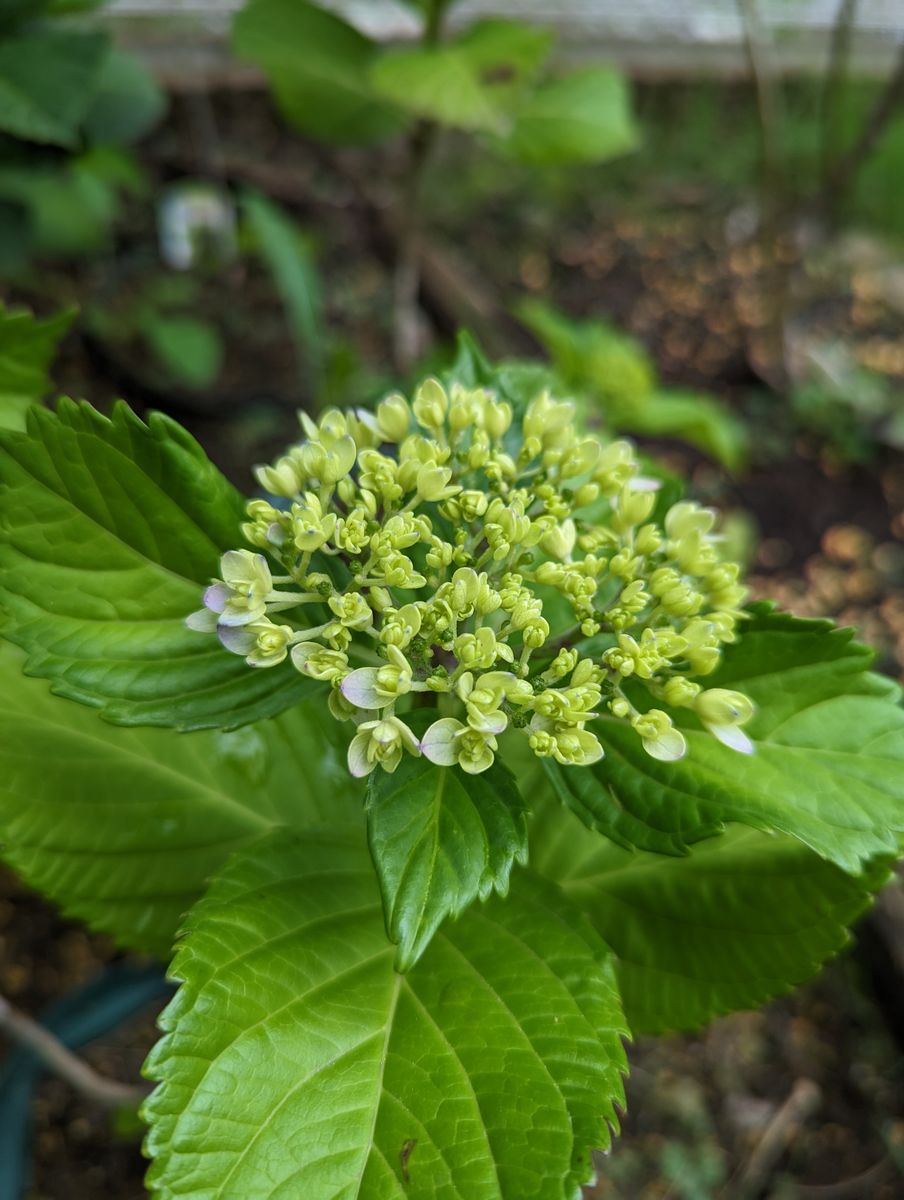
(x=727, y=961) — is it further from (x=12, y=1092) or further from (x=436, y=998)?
(x=12, y=1092)

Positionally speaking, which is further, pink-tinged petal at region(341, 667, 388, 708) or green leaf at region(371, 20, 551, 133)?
green leaf at region(371, 20, 551, 133)

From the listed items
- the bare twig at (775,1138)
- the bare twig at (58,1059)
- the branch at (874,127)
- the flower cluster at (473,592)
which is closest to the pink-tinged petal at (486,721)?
the flower cluster at (473,592)

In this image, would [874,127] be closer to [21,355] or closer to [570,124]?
[570,124]

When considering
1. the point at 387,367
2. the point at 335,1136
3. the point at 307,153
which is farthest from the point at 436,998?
the point at 307,153

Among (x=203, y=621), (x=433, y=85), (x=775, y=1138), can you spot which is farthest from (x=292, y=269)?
(x=775, y=1138)

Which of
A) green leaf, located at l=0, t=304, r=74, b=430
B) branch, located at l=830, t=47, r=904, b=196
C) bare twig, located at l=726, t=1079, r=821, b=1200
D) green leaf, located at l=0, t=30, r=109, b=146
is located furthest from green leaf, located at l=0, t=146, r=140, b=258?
bare twig, located at l=726, t=1079, r=821, b=1200

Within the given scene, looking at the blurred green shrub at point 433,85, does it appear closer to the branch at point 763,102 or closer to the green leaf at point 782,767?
the branch at point 763,102

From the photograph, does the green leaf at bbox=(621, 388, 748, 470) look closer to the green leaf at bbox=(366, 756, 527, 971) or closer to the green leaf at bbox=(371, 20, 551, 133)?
the green leaf at bbox=(371, 20, 551, 133)
